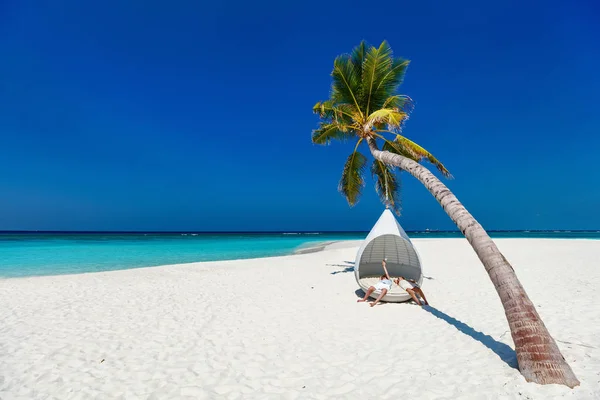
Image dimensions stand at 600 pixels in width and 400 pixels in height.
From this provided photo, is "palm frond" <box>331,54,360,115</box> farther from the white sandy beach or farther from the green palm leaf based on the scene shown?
the white sandy beach

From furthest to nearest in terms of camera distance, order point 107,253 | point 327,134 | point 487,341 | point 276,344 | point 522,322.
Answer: point 107,253 → point 327,134 → point 276,344 → point 487,341 → point 522,322

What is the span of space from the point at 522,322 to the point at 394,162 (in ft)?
13.0

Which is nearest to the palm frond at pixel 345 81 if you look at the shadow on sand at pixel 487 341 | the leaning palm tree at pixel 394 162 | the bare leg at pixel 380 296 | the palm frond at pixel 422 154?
the leaning palm tree at pixel 394 162

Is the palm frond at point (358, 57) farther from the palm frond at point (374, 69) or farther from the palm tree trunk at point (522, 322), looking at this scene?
the palm tree trunk at point (522, 322)

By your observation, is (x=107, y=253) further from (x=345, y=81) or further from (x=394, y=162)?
(x=394, y=162)

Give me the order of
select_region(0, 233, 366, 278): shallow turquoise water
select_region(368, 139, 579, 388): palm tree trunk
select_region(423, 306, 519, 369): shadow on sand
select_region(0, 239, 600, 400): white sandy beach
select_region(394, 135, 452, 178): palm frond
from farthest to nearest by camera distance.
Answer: select_region(0, 233, 366, 278): shallow turquoise water, select_region(394, 135, 452, 178): palm frond, select_region(423, 306, 519, 369): shadow on sand, select_region(0, 239, 600, 400): white sandy beach, select_region(368, 139, 579, 388): palm tree trunk

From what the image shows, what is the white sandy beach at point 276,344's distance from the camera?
138 inches

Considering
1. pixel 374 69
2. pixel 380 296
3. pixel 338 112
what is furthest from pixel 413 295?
pixel 374 69

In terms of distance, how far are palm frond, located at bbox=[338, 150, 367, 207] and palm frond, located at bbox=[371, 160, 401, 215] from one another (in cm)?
82

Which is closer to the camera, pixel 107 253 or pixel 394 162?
pixel 394 162

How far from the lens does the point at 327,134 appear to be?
439 inches

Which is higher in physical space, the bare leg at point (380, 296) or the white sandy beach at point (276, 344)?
the bare leg at point (380, 296)

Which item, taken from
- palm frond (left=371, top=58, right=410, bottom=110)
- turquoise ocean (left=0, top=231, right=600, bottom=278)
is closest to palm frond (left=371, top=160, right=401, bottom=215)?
palm frond (left=371, top=58, right=410, bottom=110)

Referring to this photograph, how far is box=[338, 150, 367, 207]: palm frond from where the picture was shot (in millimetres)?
11523
